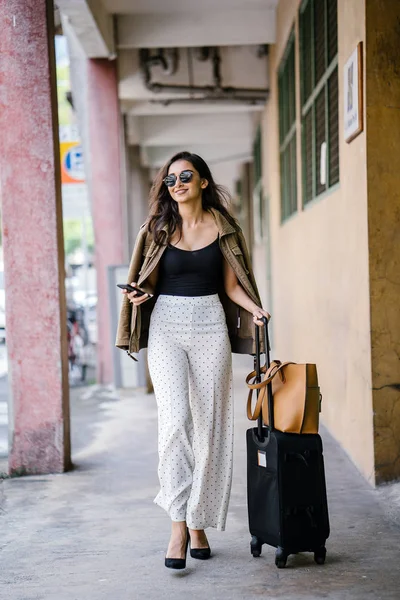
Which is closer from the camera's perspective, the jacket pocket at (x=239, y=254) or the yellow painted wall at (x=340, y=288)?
the jacket pocket at (x=239, y=254)

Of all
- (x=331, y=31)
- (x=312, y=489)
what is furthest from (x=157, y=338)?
(x=331, y=31)

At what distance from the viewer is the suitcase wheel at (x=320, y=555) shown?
12.3ft

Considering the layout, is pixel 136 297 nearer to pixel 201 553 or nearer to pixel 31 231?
pixel 201 553

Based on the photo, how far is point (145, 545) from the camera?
4191 millimetres

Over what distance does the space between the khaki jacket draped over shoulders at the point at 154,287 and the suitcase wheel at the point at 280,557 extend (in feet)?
3.14

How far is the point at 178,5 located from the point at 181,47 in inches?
62.5

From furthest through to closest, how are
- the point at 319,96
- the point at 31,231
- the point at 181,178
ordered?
1. the point at 319,96
2. the point at 31,231
3. the point at 181,178

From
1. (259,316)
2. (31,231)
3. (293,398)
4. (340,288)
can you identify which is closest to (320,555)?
(293,398)

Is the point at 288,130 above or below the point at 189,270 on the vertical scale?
above

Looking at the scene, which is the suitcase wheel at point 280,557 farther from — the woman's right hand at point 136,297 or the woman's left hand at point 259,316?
the woman's right hand at point 136,297

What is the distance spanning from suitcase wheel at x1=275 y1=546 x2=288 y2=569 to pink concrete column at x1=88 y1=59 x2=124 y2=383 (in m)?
7.04

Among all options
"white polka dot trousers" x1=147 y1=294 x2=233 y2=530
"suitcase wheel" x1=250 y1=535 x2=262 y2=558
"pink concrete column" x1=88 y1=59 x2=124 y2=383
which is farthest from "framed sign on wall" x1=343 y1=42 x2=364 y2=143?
"pink concrete column" x1=88 y1=59 x2=124 y2=383

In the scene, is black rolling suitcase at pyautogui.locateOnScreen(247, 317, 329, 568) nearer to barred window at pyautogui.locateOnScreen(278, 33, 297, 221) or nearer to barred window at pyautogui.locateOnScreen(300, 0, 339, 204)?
barred window at pyautogui.locateOnScreen(300, 0, 339, 204)

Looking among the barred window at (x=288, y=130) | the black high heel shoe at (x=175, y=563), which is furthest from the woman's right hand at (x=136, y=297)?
the barred window at (x=288, y=130)
